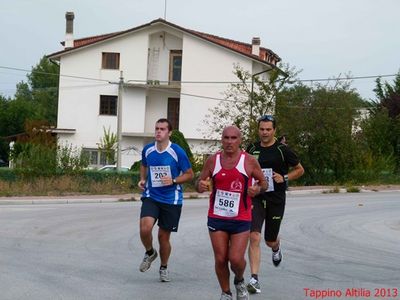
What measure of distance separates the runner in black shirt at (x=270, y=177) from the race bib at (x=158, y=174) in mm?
1008

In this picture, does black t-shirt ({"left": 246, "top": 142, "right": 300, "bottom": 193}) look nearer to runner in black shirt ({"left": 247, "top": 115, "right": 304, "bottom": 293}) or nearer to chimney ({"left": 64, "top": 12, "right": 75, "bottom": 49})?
runner in black shirt ({"left": 247, "top": 115, "right": 304, "bottom": 293})

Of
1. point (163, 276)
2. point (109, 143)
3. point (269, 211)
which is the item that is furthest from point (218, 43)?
point (163, 276)

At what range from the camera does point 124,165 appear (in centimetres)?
5197

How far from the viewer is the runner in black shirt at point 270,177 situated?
28.7 feet

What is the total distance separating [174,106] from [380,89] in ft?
54.5

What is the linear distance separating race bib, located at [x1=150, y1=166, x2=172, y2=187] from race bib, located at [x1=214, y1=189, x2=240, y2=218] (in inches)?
70.4

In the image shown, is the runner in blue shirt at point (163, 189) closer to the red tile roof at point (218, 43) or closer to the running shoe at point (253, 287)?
the running shoe at point (253, 287)

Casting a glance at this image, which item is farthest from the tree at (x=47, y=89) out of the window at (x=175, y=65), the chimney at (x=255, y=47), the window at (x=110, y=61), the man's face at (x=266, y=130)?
the man's face at (x=266, y=130)

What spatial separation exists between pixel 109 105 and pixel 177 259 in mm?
42060

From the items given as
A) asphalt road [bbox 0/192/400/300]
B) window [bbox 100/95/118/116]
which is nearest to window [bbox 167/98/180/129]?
window [bbox 100/95/118/116]

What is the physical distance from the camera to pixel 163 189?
9.04m

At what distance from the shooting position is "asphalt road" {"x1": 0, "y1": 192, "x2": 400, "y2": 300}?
27.4 feet

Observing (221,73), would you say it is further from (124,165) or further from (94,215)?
(94,215)

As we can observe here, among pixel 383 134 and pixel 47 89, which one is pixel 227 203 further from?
pixel 47 89
